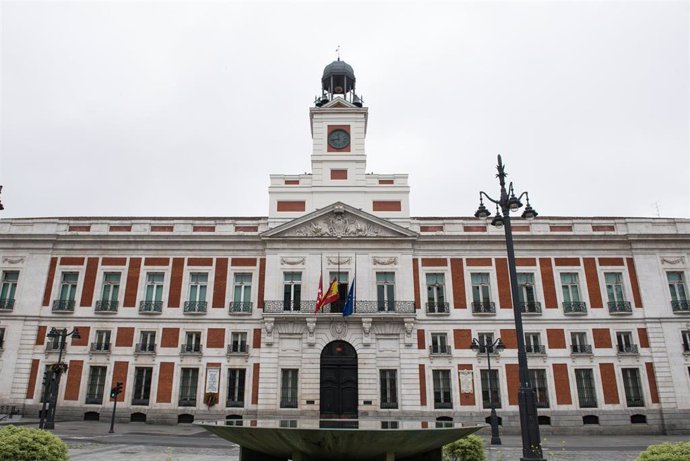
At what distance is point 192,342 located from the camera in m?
27.9

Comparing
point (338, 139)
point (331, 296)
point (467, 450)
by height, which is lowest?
point (467, 450)

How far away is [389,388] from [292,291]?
25.3 feet

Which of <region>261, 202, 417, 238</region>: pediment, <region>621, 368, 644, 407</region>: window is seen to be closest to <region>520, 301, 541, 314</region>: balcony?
<region>621, 368, 644, 407</region>: window

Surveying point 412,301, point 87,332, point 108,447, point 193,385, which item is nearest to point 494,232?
point 412,301

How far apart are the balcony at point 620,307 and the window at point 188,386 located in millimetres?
24052

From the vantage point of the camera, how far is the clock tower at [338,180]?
2989 cm

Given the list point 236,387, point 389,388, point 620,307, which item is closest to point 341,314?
point 389,388

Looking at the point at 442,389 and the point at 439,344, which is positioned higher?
the point at 439,344

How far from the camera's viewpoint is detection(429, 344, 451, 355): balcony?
27.3 metres

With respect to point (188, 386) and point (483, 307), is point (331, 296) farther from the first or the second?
point (188, 386)

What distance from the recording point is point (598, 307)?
28.1 metres

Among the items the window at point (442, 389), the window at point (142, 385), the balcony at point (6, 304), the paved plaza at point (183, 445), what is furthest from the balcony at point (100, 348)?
the window at point (442, 389)

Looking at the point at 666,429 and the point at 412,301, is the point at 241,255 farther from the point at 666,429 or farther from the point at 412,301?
the point at 666,429

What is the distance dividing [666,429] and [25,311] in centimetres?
3638
